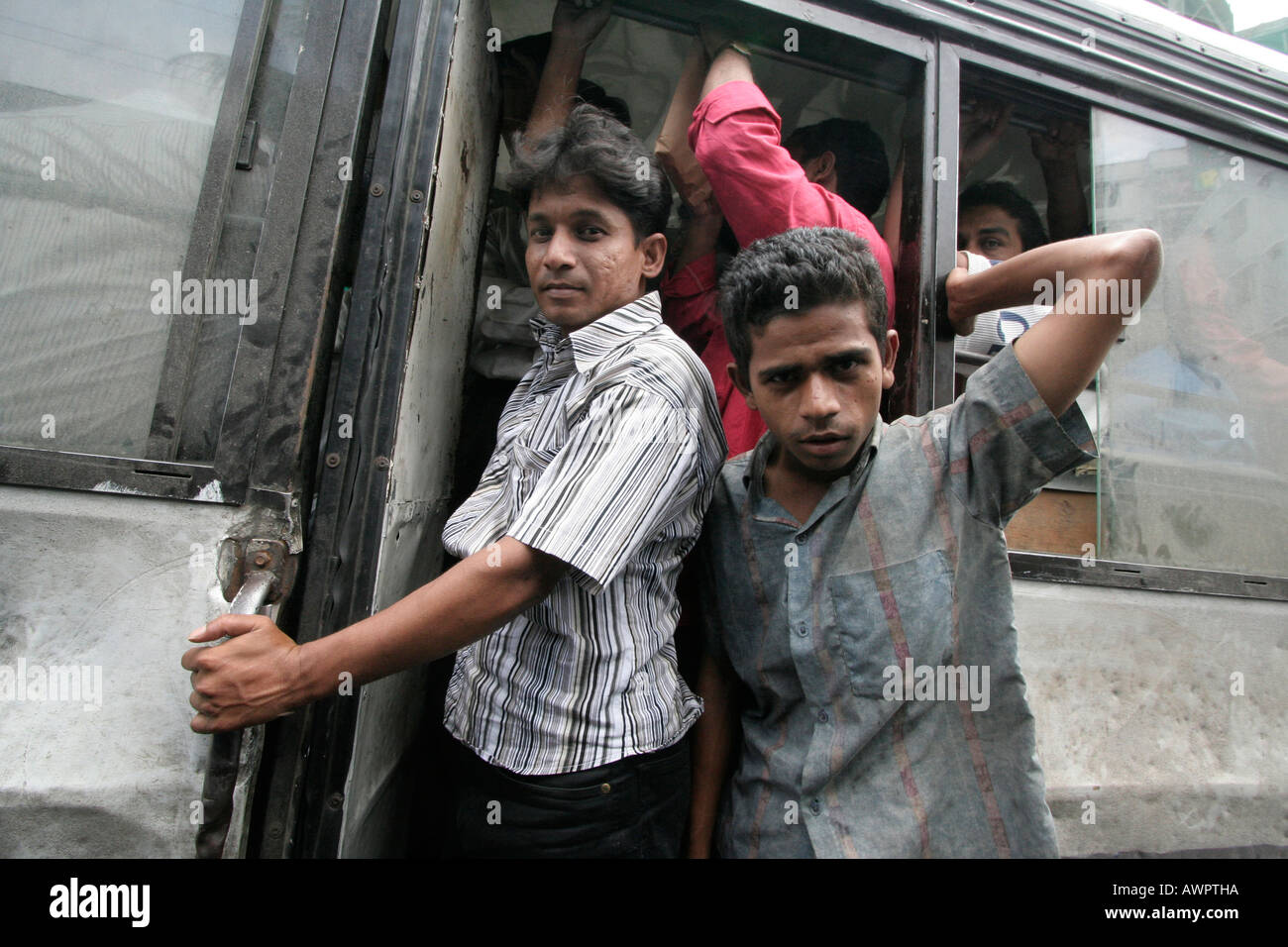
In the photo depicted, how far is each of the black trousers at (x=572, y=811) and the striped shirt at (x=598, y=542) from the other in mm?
28

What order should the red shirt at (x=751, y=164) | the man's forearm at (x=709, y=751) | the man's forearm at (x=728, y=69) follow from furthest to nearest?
the man's forearm at (x=728, y=69), the red shirt at (x=751, y=164), the man's forearm at (x=709, y=751)

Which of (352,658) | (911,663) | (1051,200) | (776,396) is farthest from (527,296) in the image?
(1051,200)

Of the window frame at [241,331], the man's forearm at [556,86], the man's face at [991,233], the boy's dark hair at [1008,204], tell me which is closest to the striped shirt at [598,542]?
the window frame at [241,331]

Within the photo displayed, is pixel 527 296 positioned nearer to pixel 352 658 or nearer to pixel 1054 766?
pixel 352 658

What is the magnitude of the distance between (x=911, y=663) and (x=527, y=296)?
1513mm

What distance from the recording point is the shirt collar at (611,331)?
→ 1131 mm

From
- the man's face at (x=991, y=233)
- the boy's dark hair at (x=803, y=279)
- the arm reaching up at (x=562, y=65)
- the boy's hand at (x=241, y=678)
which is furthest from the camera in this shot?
the man's face at (x=991, y=233)

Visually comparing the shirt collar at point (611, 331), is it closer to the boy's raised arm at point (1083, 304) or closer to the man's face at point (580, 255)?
the man's face at point (580, 255)

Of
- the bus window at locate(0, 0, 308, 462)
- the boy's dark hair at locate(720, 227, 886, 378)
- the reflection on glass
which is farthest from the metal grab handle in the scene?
the reflection on glass

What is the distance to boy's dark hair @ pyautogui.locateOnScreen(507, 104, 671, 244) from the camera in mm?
1282

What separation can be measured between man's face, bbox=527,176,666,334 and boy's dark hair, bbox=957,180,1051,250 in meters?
1.57

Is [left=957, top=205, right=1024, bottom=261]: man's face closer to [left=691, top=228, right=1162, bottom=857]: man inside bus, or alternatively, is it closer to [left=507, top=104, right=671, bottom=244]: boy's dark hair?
[left=691, top=228, right=1162, bottom=857]: man inside bus

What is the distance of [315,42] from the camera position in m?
1.14

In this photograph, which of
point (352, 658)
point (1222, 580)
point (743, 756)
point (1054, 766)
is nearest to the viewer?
point (352, 658)
